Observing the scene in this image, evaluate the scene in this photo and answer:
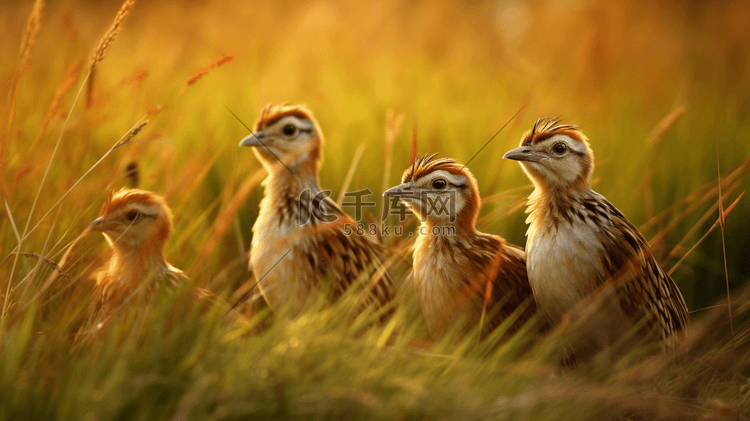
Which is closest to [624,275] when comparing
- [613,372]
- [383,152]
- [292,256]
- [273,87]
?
[613,372]

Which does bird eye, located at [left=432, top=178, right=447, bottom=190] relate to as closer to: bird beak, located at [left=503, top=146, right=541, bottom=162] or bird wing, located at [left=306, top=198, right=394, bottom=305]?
bird beak, located at [left=503, top=146, right=541, bottom=162]

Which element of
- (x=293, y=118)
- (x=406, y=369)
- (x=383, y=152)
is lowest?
(x=406, y=369)

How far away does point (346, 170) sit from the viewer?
4.55 meters

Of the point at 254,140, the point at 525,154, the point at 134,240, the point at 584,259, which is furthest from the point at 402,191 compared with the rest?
the point at 134,240

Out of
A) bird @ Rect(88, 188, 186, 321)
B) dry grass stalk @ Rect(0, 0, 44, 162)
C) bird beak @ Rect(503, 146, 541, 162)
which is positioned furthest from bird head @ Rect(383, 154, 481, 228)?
dry grass stalk @ Rect(0, 0, 44, 162)

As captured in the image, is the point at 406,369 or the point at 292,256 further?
the point at 292,256

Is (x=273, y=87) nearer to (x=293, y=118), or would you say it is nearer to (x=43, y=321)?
(x=293, y=118)

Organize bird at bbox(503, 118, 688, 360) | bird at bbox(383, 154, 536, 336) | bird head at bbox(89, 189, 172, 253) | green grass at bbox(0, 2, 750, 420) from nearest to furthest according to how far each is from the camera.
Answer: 1. green grass at bbox(0, 2, 750, 420)
2. bird at bbox(503, 118, 688, 360)
3. bird at bbox(383, 154, 536, 336)
4. bird head at bbox(89, 189, 172, 253)

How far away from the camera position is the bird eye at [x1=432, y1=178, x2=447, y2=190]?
9.84 ft

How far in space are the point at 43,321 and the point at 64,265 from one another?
0.94ft

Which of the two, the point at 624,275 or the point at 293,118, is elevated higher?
the point at 293,118

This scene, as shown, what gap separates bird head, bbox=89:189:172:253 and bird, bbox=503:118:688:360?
1872 millimetres

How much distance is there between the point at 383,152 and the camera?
4684mm

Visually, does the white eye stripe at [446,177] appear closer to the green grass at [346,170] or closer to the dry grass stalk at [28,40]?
the green grass at [346,170]
